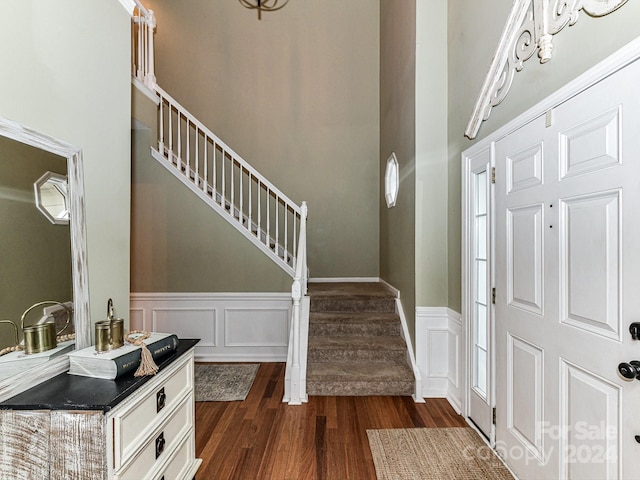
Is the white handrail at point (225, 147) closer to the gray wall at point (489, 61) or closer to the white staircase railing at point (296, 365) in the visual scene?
the white staircase railing at point (296, 365)

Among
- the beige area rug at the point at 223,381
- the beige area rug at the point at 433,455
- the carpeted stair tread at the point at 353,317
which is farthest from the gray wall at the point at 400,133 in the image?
the beige area rug at the point at 223,381

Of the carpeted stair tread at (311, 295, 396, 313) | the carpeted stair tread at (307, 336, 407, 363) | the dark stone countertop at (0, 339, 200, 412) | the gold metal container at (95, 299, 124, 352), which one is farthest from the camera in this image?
the carpeted stair tread at (311, 295, 396, 313)

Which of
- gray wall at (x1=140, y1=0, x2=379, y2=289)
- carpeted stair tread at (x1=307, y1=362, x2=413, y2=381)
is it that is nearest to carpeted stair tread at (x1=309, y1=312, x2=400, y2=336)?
carpeted stair tread at (x1=307, y1=362, x2=413, y2=381)

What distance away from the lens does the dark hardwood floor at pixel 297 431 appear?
200 centimetres

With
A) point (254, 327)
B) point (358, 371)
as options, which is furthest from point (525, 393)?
point (254, 327)

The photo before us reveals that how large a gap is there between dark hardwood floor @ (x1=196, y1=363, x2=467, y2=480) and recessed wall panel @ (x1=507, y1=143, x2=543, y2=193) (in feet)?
6.08

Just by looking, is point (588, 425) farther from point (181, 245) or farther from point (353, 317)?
point (181, 245)

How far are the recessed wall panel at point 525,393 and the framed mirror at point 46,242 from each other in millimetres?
2293

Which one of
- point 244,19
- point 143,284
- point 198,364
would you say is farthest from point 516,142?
point 244,19

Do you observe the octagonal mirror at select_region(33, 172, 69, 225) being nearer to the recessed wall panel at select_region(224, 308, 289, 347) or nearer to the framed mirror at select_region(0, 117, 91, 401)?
the framed mirror at select_region(0, 117, 91, 401)

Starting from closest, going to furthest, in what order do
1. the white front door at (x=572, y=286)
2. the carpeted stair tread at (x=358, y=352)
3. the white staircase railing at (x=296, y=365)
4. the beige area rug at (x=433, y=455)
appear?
the white front door at (x=572, y=286), the beige area rug at (x=433, y=455), the white staircase railing at (x=296, y=365), the carpeted stair tread at (x=358, y=352)

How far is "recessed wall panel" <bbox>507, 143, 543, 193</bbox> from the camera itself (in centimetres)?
175

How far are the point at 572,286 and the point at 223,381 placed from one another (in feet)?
10.2

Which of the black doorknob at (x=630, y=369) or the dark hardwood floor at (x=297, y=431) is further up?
the black doorknob at (x=630, y=369)
